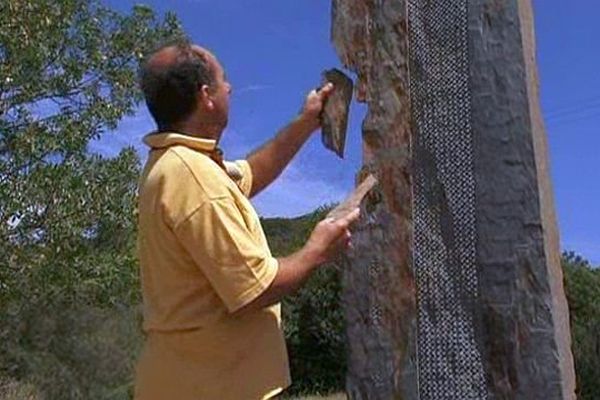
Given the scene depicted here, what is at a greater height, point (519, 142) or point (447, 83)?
point (447, 83)

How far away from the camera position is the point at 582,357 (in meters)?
14.6

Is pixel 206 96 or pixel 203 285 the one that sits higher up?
pixel 206 96

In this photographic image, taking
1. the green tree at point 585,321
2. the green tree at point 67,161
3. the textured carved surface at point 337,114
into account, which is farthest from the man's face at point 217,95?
the green tree at point 585,321

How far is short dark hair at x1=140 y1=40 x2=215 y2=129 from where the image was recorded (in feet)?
10.5

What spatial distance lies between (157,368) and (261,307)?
0.34 m

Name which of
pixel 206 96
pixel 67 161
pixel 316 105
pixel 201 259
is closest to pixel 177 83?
pixel 206 96

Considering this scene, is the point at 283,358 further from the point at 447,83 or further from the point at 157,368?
the point at 447,83

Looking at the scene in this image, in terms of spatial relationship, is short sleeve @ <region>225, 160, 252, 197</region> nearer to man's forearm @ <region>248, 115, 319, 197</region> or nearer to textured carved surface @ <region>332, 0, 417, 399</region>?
Result: man's forearm @ <region>248, 115, 319, 197</region>

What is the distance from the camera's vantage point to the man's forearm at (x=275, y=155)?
3.89 m

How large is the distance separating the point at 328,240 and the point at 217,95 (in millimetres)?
492

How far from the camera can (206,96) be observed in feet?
10.5

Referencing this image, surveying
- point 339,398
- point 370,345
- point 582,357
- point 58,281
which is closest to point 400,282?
point 370,345

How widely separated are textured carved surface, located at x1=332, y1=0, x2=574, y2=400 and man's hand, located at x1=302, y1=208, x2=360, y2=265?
12.8 inches

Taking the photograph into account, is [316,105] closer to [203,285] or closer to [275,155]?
[275,155]
